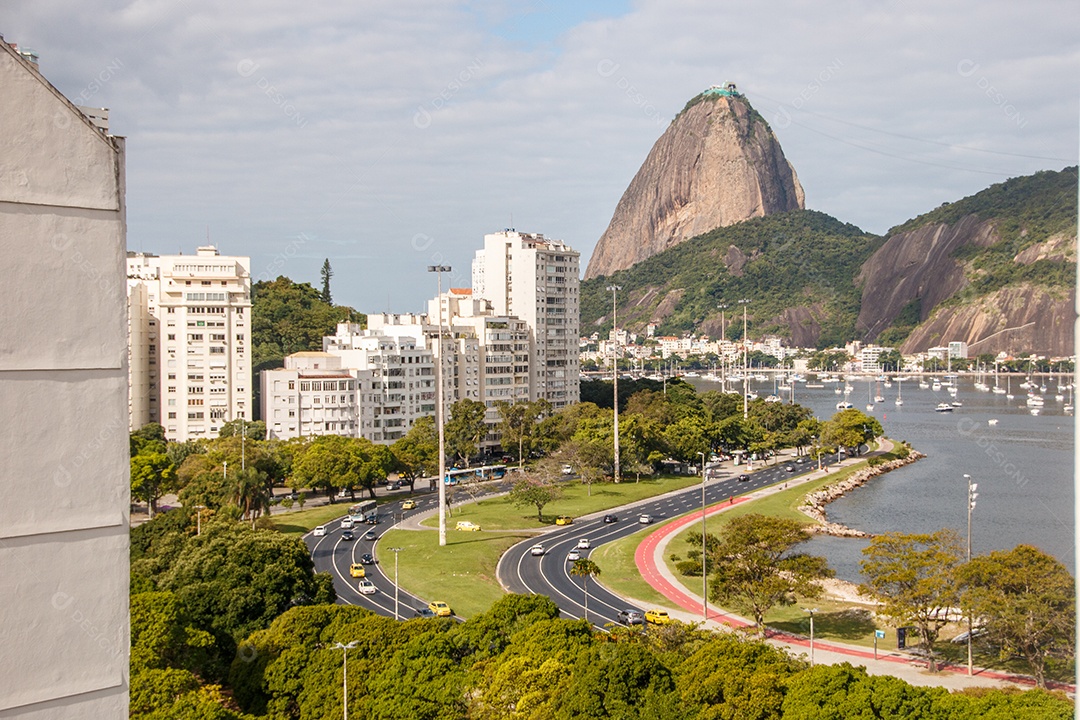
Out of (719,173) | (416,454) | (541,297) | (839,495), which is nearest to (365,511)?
(416,454)

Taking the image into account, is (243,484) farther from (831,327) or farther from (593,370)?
(831,327)

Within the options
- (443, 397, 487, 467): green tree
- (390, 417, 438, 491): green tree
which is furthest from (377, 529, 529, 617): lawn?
(443, 397, 487, 467): green tree

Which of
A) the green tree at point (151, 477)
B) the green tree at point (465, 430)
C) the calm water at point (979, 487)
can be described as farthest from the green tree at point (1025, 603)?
the green tree at point (465, 430)

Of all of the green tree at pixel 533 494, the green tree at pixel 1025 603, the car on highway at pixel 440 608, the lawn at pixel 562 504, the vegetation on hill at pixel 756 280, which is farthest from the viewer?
the vegetation on hill at pixel 756 280

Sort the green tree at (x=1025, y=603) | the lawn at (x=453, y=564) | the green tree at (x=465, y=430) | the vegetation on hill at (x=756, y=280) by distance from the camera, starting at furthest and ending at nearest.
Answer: the vegetation on hill at (x=756, y=280) < the green tree at (x=465, y=430) < the lawn at (x=453, y=564) < the green tree at (x=1025, y=603)

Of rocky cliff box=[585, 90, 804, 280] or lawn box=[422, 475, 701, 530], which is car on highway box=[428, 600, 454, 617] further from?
rocky cliff box=[585, 90, 804, 280]

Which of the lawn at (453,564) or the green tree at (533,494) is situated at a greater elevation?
the green tree at (533,494)

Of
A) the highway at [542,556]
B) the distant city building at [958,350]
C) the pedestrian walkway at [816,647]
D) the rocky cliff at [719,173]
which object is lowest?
the pedestrian walkway at [816,647]

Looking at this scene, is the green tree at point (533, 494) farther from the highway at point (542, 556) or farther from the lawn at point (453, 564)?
the lawn at point (453, 564)
